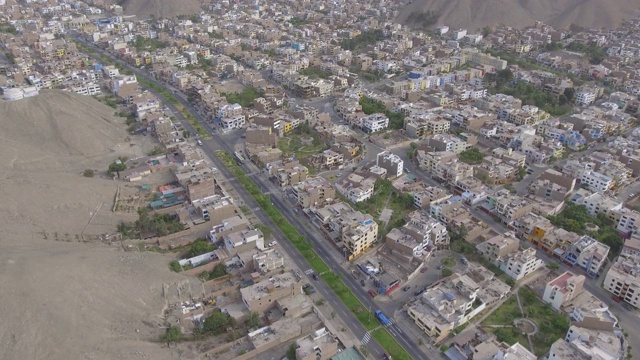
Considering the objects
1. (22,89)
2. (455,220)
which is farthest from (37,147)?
(455,220)

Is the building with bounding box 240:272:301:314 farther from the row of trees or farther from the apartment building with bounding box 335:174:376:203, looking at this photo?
the row of trees

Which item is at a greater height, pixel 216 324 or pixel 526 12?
pixel 526 12

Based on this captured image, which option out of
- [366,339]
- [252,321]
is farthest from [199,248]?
[366,339]

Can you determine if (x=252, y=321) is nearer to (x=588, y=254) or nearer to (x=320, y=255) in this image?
(x=320, y=255)

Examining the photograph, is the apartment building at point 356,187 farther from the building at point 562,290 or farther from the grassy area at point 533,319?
the building at point 562,290

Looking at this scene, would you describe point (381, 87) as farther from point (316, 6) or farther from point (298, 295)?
point (316, 6)

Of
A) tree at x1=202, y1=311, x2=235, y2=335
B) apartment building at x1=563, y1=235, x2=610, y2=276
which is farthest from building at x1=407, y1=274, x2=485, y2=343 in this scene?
tree at x1=202, y1=311, x2=235, y2=335
